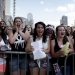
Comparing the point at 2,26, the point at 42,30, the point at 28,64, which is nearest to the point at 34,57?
the point at 28,64

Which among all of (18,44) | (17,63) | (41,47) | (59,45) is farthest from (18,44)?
(59,45)

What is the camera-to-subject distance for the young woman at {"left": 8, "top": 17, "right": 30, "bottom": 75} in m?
6.62

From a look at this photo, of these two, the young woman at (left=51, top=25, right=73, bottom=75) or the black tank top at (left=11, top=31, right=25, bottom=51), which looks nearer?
the young woman at (left=51, top=25, right=73, bottom=75)

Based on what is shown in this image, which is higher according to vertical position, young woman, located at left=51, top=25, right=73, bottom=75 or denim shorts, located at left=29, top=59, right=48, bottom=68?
young woman, located at left=51, top=25, right=73, bottom=75

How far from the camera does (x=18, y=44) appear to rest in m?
6.76

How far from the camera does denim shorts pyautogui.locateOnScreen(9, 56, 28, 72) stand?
21.7ft

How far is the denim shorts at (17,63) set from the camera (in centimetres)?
661

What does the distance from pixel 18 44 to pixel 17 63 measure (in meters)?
0.46

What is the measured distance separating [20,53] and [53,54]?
2.51 feet

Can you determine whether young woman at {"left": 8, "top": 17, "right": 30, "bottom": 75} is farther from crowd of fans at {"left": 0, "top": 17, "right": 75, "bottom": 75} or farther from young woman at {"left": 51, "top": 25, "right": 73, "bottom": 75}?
young woman at {"left": 51, "top": 25, "right": 73, "bottom": 75}

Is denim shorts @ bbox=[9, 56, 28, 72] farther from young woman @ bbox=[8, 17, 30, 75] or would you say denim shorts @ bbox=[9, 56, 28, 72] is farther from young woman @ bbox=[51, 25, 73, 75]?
young woman @ bbox=[51, 25, 73, 75]

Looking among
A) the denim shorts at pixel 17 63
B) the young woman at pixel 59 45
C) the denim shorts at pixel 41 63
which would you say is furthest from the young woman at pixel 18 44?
the young woman at pixel 59 45

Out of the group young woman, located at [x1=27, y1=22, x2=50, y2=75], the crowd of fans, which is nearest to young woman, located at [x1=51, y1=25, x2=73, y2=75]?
the crowd of fans

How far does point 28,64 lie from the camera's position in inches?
262
